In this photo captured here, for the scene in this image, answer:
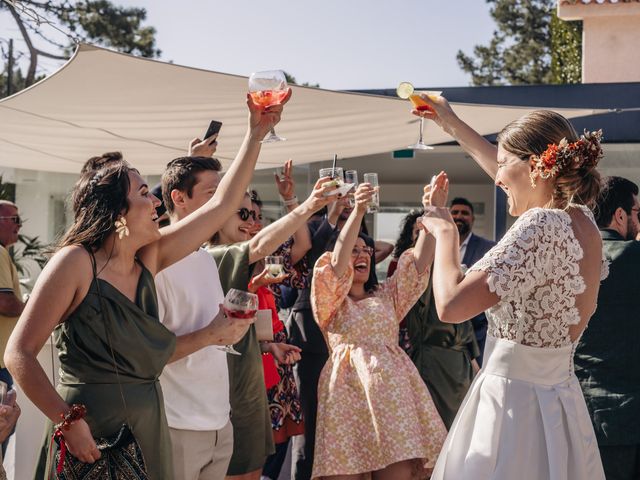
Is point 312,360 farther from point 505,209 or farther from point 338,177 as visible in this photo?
point 505,209

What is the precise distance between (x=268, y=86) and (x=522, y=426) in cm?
151

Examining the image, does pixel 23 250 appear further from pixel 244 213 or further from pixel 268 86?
pixel 268 86

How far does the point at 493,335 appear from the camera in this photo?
2.72m

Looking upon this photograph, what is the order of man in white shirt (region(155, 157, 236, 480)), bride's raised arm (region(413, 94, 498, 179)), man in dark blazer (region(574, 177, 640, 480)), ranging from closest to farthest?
man in white shirt (region(155, 157, 236, 480)) → bride's raised arm (region(413, 94, 498, 179)) → man in dark blazer (region(574, 177, 640, 480))

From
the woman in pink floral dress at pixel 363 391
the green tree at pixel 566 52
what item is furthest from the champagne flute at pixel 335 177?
the green tree at pixel 566 52

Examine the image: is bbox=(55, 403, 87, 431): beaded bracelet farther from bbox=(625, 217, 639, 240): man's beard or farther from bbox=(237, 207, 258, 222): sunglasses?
bbox=(625, 217, 639, 240): man's beard

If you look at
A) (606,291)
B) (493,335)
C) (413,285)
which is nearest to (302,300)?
(413,285)

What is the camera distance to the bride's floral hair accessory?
2.59m

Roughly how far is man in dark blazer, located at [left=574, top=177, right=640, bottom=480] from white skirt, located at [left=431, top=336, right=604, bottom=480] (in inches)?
44.7

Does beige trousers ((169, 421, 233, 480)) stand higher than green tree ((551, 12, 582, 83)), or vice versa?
green tree ((551, 12, 582, 83))

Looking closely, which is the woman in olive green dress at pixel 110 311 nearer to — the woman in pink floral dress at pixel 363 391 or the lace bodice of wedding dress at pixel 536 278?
the lace bodice of wedding dress at pixel 536 278

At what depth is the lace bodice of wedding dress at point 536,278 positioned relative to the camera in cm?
249

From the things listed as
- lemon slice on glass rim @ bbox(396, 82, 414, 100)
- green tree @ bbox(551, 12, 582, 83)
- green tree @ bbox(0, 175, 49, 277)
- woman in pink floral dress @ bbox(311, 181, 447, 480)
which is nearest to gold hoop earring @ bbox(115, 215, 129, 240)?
lemon slice on glass rim @ bbox(396, 82, 414, 100)

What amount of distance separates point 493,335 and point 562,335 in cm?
22
